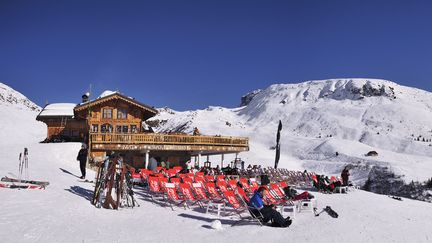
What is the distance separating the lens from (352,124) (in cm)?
7062

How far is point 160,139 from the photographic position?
24.1 meters

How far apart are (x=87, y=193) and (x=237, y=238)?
6.68 m

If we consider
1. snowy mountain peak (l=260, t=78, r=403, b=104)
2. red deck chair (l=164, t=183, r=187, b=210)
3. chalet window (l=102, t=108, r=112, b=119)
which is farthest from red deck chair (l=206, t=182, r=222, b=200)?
snowy mountain peak (l=260, t=78, r=403, b=104)

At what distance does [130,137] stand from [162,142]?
2038 millimetres

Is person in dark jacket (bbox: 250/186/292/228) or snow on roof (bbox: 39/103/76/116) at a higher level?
snow on roof (bbox: 39/103/76/116)

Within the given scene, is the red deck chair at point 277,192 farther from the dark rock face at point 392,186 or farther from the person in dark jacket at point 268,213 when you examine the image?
the dark rock face at point 392,186

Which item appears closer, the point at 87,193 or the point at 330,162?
the point at 87,193

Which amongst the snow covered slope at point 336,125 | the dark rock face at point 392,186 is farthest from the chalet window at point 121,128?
the dark rock face at point 392,186

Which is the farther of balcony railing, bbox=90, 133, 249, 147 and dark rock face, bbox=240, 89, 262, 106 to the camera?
dark rock face, bbox=240, 89, 262, 106

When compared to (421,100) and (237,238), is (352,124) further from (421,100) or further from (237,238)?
(237,238)

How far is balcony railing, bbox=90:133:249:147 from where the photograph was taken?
74.4 feet

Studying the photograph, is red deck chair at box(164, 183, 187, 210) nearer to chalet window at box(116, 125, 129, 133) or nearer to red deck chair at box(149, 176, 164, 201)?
red deck chair at box(149, 176, 164, 201)

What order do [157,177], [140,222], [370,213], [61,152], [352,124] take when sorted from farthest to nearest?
[352,124], [61,152], [157,177], [370,213], [140,222]

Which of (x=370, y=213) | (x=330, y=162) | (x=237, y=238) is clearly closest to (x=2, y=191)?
(x=237, y=238)
